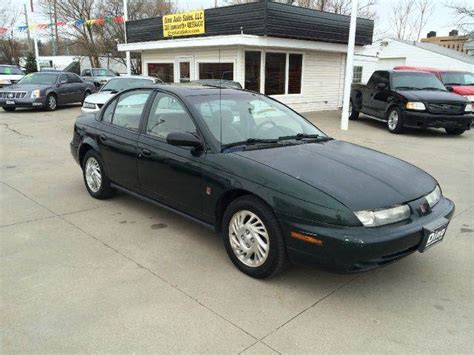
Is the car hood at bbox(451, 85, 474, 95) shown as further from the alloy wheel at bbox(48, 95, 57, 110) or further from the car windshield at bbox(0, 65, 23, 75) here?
the car windshield at bbox(0, 65, 23, 75)

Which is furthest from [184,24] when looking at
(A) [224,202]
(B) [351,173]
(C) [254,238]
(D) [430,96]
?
(C) [254,238]

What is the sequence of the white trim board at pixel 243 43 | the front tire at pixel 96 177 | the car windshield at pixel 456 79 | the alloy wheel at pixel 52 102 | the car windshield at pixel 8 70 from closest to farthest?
the front tire at pixel 96 177
the white trim board at pixel 243 43
the car windshield at pixel 456 79
the alloy wheel at pixel 52 102
the car windshield at pixel 8 70

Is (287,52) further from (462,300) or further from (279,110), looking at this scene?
(462,300)

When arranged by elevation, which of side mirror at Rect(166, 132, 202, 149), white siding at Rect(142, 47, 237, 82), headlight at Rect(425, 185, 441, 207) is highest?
white siding at Rect(142, 47, 237, 82)

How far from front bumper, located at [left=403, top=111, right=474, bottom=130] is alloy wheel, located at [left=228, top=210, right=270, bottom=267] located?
917cm

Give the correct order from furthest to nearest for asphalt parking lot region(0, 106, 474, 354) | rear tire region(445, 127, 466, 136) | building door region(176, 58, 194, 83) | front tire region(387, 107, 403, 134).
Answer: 1. building door region(176, 58, 194, 83)
2. rear tire region(445, 127, 466, 136)
3. front tire region(387, 107, 403, 134)
4. asphalt parking lot region(0, 106, 474, 354)

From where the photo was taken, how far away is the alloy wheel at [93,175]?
17.7 feet

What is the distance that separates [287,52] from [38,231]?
12848mm

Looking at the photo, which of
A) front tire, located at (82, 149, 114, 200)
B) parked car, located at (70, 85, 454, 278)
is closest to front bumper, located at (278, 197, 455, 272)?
parked car, located at (70, 85, 454, 278)

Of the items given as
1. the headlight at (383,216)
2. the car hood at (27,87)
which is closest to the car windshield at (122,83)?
the car hood at (27,87)

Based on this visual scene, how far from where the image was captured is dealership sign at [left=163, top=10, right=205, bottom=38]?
15009 mm

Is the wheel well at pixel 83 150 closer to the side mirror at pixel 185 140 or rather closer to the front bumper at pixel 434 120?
the side mirror at pixel 185 140

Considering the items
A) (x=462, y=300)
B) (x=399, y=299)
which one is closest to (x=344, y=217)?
(x=399, y=299)

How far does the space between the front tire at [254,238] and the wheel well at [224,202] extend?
62 millimetres
